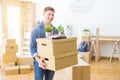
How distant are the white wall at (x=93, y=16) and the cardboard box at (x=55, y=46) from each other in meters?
4.19

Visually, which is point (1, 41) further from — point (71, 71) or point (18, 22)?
point (71, 71)

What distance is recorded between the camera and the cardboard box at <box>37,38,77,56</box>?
6.08 ft

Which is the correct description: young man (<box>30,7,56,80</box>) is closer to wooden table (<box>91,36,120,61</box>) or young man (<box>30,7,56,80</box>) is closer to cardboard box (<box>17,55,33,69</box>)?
cardboard box (<box>17,55,33,69</box>)

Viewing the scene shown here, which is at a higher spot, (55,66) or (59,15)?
(59,15)

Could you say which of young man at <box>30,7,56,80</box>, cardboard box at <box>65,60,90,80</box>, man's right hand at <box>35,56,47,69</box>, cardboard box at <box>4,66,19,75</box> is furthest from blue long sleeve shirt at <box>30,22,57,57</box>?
cardboard box at <box>4,66,19,75</box>

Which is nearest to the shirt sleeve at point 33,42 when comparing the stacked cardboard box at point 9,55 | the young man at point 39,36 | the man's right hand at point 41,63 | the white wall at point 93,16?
the young man at point 39,36

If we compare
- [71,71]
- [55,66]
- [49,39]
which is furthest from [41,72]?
[71,71]

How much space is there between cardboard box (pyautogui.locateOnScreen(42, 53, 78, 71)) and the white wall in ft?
13.9

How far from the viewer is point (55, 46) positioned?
1.85m

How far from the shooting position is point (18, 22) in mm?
6090

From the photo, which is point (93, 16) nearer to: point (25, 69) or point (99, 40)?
point (99, 40)

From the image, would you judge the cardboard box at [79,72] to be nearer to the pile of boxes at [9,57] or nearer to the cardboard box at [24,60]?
the pile of boxes at [9,57]

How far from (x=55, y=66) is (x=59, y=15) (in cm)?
467

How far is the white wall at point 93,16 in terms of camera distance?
5941 millimetres
